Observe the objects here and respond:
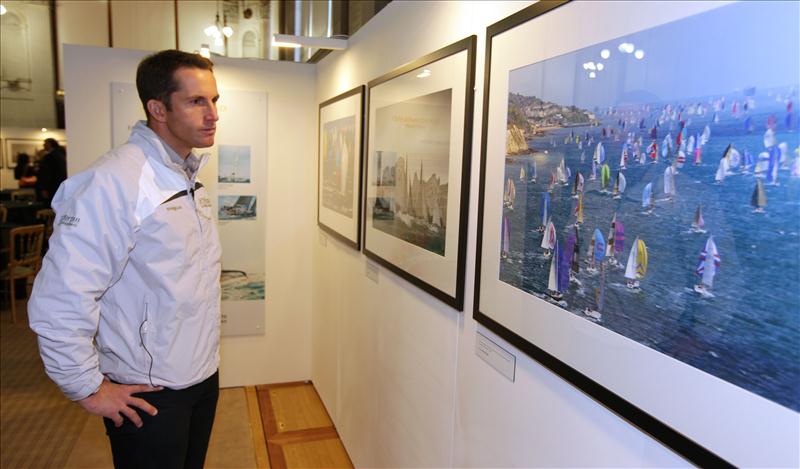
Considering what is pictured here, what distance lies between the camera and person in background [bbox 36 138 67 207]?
26.5 feet

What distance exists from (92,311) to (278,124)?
280cm

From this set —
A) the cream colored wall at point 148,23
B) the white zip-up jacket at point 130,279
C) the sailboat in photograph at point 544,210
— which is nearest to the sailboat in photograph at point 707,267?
the sailboat in photograph at point 544,210

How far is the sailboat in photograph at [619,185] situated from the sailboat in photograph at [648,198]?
5 cm

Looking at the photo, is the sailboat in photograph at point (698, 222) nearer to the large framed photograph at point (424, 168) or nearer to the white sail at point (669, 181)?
the white sail at point (669, 181)

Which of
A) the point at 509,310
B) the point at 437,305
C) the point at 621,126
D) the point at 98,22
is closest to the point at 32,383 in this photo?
the point at 437,305

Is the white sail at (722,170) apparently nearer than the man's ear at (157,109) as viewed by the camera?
Yes

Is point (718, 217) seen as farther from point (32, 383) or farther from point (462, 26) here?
point (32, 383)

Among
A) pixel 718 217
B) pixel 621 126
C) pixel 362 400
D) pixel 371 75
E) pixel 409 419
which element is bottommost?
pixel 362 400

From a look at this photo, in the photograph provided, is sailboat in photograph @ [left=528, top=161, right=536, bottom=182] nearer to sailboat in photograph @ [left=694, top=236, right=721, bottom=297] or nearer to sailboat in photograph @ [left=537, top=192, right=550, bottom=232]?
sailboat in photograph @ [left=537, top=192, right=550, bottom=232]

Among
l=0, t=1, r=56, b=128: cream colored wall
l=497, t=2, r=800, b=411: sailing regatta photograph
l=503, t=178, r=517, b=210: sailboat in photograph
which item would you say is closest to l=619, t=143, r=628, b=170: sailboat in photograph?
l=497, t=2, r=800, b=411: sailing regatta photograph

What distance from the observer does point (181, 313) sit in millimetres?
1688

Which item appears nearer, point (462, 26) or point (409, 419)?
point (462, 26)

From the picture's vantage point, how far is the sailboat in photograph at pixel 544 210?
1289mm

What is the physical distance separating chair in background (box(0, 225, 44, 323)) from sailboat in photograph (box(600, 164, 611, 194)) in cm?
597
